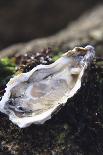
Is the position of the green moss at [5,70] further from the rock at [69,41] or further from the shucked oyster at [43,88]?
the rock at [69,41]

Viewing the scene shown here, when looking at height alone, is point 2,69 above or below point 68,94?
above

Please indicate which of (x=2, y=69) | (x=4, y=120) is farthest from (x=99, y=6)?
(x=4, y=120)

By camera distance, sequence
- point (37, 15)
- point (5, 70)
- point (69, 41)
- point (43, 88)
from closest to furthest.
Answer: point (43, 88), point (5, 70), point (69, 41), point (37, 15)

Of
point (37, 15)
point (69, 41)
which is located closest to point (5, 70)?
point (69, 41)

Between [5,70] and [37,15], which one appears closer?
[5,70]

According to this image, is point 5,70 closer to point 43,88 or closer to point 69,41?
point 43,88

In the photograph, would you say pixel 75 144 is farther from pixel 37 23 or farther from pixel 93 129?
pixel 37 23
